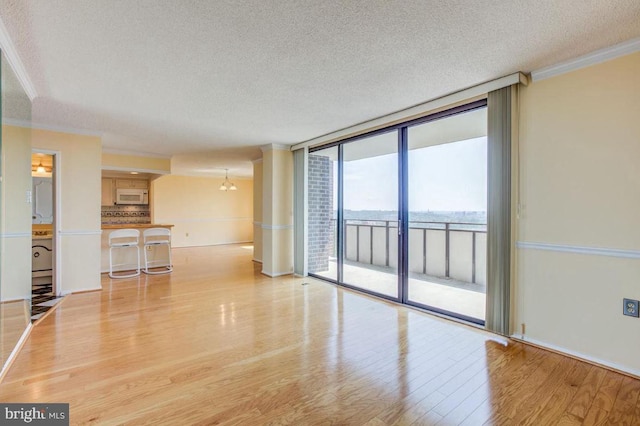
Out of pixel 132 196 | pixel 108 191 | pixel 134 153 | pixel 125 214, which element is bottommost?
pixel 125 214

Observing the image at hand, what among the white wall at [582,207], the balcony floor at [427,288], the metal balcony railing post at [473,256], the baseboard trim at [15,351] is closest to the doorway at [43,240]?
the baseboard trim at [15,351]

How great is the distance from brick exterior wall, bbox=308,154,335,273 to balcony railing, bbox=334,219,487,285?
50 cm

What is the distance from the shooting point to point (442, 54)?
2.37m

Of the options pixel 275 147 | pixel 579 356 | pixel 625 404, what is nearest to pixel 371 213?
pixel 275 147

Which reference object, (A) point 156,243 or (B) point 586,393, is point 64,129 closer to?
(A) point 156,243

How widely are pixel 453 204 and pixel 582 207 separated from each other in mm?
1544

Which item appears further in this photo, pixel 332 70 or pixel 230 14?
pixel 332 70

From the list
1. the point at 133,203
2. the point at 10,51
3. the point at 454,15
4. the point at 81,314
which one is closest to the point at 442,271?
the point at 454,15

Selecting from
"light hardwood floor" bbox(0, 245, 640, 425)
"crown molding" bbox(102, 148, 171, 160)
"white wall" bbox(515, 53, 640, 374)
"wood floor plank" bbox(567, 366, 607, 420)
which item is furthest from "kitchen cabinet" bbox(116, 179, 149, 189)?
"wood floor plank" bbox(567, 366, 607, 420)

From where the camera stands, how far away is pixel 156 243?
19.9 feet

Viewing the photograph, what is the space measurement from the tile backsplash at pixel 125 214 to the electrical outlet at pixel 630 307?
10559mm

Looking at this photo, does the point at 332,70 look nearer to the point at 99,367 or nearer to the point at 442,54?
the point at 442,54

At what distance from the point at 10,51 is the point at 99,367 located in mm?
2525

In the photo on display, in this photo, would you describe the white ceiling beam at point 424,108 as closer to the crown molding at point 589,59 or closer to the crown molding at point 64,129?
the crown molding at point 589,59
